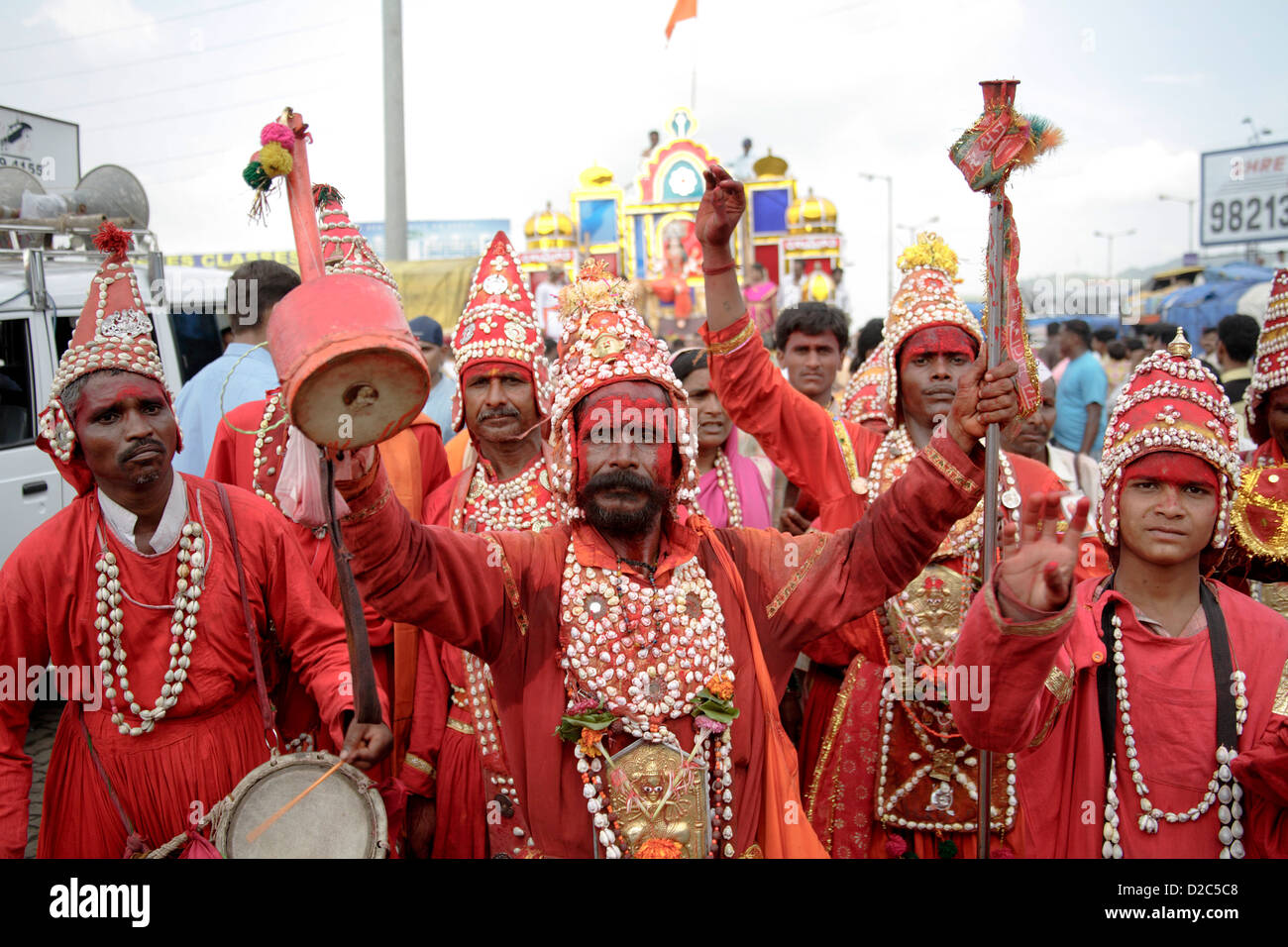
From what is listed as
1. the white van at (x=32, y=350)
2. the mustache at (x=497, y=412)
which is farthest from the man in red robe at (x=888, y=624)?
the white van at (x=32, y=350)

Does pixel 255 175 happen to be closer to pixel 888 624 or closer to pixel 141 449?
pixel 141 449

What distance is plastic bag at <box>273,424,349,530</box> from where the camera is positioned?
202cm

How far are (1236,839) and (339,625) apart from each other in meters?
2.38

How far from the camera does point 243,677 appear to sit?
2826 millimetres

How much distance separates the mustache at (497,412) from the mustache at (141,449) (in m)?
1.21

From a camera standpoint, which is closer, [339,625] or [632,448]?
[632,448]

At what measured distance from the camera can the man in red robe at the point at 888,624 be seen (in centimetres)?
322

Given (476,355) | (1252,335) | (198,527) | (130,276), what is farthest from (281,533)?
(1252,335)

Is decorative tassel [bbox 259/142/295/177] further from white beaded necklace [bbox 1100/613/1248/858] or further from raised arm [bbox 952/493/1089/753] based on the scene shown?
white beaded necklace [bbox 1100/613/1248/858]

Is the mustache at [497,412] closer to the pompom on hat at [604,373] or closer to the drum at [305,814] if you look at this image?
the pompom on hat at [604,373]

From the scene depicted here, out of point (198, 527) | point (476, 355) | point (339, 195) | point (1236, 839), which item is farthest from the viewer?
point (476, 355)

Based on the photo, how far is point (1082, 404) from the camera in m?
8.73

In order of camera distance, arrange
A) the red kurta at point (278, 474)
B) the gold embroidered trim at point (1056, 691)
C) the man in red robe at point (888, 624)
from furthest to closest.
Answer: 1. the red kurta at point (278, 474)
2. the man in red robe at point (888, 624)
3. the gold embroidered trim at point (1056, 691)
